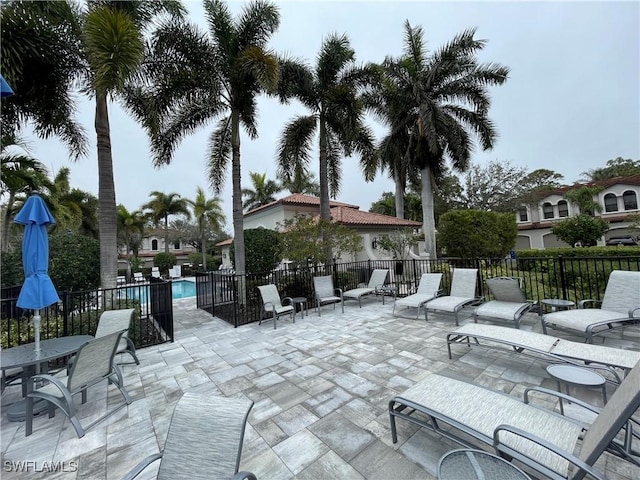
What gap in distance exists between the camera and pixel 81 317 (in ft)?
17.5

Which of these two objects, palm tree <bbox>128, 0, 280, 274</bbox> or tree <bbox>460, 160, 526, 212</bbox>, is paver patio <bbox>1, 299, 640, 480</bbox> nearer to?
palm tree <bbox>128, 0, 280, 274</bbox>

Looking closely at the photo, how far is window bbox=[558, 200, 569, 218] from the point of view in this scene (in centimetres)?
2891

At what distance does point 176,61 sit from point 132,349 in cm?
872

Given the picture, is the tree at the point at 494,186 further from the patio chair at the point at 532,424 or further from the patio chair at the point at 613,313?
the patio chair at the point at 532,424

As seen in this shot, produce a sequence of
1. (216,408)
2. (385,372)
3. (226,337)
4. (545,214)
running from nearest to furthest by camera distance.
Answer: (216,408) → (385,372) → (226,337) → (545,214)

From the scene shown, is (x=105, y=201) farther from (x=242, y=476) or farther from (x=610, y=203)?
(x=610, y=203)

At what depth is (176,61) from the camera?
8.15 meters

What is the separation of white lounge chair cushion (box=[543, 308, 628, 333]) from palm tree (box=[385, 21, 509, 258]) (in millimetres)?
9846

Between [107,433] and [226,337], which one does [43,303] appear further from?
[226,337]

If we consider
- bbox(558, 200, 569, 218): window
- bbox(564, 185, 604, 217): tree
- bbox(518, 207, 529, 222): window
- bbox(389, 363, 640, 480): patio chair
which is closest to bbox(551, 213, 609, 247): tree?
bbox(564, 185, 604, 217): tree

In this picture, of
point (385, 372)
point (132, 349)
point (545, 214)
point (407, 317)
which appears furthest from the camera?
point (545, 214)

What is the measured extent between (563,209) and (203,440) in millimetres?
40480

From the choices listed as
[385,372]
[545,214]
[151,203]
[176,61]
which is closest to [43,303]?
[385,372]

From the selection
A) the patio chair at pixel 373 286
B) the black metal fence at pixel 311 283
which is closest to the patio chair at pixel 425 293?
the black metal fence at pixel 311 283
